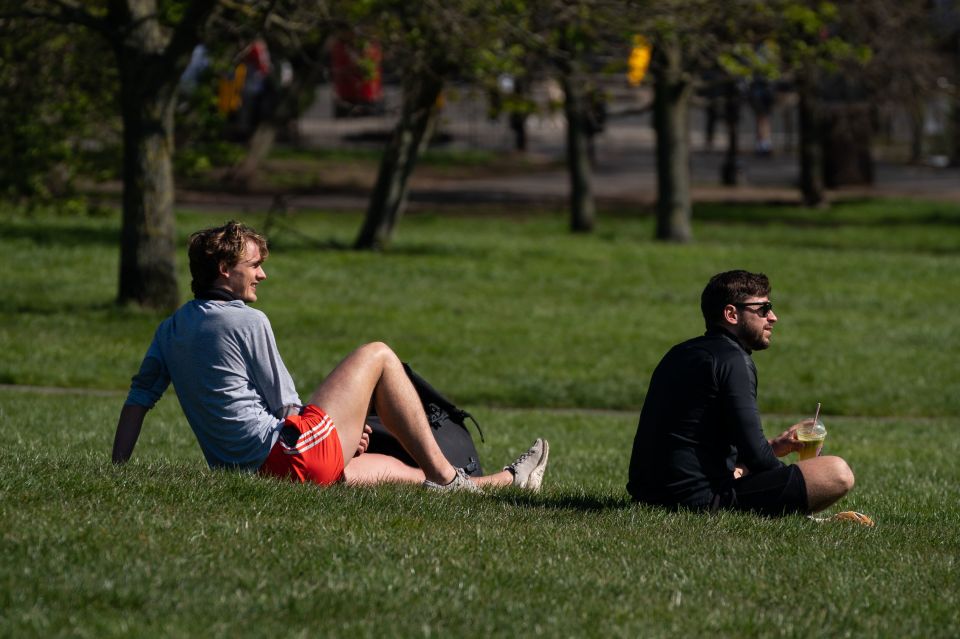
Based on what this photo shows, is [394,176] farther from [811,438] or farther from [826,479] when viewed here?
[826,479]

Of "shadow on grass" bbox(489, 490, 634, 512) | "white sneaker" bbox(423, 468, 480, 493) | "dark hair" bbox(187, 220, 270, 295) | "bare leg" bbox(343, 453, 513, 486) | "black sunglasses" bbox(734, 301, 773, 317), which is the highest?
"dark hair" bbox(187, 220, 270, 295)

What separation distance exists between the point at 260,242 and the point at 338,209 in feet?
82.4

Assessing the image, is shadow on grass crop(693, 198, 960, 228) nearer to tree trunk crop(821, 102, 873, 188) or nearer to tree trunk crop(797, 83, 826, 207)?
tree trunk crop(797, 83, 826, 207)

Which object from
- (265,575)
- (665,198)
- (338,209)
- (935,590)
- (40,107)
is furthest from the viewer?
(338,209)

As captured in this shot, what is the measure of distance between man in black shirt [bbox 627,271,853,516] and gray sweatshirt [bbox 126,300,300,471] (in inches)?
66.0

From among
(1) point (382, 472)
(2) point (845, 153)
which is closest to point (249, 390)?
(1) point (382, 472)

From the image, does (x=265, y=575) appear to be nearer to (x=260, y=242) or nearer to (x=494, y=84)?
(x=260, y=242)

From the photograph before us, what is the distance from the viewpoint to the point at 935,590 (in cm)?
573

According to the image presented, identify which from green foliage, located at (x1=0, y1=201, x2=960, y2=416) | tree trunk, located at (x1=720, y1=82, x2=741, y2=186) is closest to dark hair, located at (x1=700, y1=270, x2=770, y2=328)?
green foliage, located at (x1=0, y1=201, x2=960, y2=416)

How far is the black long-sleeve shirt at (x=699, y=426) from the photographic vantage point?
262 inches

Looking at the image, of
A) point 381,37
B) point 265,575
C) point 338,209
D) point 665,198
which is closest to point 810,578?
point 265,575

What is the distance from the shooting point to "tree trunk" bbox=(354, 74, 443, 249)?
23.0 meters

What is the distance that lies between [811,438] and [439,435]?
6.01 feet

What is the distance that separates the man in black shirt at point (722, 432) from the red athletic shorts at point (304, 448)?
1.41m
